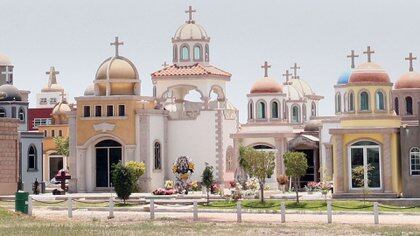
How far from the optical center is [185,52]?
73250mm

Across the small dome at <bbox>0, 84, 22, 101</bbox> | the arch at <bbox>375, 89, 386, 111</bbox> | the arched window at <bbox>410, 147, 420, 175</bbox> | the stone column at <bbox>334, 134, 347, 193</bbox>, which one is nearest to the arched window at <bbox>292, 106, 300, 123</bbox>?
the small dome at <bbox>0, 84, 22, 101</bbox>

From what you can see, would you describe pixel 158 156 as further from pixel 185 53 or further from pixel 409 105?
pixel 409 105

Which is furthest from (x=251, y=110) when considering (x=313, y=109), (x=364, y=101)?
(x=364, y=101)

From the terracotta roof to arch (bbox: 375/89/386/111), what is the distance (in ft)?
53.1

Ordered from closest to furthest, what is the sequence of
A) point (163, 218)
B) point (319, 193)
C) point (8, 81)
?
point (163, 218)
point (319, 193)
point (8, 81)

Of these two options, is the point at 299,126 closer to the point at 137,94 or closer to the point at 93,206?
the point at 137,94

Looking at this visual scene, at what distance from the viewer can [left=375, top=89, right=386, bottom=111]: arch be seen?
189 ft

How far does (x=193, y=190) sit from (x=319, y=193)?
7911 millimetres

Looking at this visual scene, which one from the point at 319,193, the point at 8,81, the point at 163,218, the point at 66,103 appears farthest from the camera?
the point at 66,103

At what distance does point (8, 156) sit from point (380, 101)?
2140 cm

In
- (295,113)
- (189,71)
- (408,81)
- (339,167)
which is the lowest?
(339,167)

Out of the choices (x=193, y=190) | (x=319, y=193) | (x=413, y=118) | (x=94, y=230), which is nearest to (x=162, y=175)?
(x=193, y=190)

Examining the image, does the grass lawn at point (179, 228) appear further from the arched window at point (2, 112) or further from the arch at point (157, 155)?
the arched window at point (2, 112)

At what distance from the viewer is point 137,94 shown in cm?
6912
